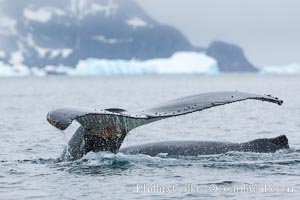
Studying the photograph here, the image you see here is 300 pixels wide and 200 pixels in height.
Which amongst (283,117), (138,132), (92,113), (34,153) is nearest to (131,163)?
(92,113)

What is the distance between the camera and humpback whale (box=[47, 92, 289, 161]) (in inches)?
355

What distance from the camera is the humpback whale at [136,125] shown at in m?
9.02

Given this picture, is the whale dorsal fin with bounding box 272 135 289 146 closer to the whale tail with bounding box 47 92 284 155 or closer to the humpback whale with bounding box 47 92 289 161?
the humpback whale with bounding box 47 92 289 161

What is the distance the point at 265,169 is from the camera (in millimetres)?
11094

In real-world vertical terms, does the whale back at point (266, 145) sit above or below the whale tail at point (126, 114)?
below

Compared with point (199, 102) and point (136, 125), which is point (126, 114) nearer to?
point (136, 125)

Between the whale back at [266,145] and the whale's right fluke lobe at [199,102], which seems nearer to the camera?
the whale's right fluke lobe at [199,102]

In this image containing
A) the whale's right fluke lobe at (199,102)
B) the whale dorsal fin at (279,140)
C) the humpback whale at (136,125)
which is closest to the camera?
the humpback whale at (136,125)

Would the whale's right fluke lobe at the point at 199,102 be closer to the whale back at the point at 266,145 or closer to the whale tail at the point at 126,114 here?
the whale tail at the point at 126,114

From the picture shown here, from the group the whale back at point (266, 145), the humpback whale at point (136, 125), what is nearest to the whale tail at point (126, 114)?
the humpback whale at point (136, 125)

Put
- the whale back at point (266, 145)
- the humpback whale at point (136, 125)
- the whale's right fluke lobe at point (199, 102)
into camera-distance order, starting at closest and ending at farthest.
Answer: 1. the humpback whale at point (136, 125)
2. the whale's right fluke lobe at point (199, 102)
3. the whale back at point (266, 145)

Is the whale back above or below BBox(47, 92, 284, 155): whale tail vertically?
below

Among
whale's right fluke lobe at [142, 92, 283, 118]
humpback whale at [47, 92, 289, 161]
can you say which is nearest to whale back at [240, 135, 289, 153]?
humpback whale at [47, 92, 289, 161]

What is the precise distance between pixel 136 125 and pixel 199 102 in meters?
0.91
